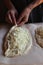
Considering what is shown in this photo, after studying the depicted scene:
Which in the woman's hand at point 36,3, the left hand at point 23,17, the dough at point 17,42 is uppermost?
the woman's hand at point 36,3

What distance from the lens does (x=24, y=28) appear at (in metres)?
0.94

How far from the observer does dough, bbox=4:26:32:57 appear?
81 centimetres

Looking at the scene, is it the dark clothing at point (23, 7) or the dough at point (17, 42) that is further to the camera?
the dark clothing at point (23, 7)

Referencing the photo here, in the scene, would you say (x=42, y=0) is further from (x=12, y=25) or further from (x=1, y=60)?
(x=1, y=60)

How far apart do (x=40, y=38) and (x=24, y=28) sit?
10 cm

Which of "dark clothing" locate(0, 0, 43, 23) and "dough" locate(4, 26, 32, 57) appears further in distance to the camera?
"dark clothing" locate(0, 0, 43, 23)

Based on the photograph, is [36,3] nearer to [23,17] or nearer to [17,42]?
[23,17]

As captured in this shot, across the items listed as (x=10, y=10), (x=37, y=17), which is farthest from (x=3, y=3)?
(x=37, y=17)

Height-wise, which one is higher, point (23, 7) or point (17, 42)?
point (23, 7)

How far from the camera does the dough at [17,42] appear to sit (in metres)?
0.81

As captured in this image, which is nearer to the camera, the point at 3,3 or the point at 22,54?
the point at 22,54

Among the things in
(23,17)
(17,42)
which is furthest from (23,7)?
(17,42)

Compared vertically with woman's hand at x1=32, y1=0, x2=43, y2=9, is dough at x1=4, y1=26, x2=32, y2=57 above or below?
below

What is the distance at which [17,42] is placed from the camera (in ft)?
2.77
